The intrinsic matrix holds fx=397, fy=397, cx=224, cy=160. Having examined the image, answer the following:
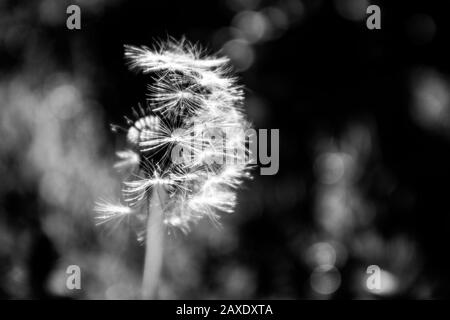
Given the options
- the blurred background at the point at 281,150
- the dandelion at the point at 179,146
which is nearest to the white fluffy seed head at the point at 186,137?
the dandelion at the point at 179,146

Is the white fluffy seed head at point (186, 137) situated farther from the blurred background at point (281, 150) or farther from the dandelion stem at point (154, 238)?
the blurred background at point (281, 150)

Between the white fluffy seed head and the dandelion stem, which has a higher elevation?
the white fluffy seed head

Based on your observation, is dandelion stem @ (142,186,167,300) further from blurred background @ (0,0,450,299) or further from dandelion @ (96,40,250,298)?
blurred background @ (0,0,450,299)

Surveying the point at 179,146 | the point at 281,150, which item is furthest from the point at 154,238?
the point at 281,150

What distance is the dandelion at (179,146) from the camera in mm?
502

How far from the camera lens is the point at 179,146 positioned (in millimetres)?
523

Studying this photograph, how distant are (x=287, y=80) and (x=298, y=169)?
0.80 ft

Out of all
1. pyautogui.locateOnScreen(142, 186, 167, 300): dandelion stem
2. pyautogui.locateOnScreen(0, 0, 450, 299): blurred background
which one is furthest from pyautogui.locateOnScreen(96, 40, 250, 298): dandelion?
pyautogui.locateOnScreen(0, 0, 450, 299): blurred background

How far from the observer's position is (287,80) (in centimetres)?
107

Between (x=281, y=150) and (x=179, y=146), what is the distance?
595 mm

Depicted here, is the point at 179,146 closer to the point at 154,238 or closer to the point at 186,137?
the point at 186,137

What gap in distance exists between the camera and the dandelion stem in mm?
482

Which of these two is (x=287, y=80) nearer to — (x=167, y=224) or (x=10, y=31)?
(x=167, y=224)

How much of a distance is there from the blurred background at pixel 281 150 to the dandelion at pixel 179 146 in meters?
0.40
